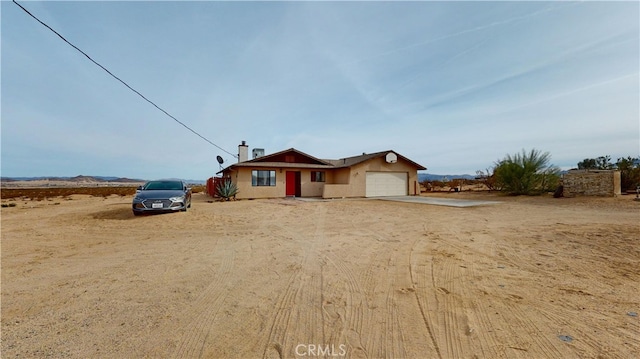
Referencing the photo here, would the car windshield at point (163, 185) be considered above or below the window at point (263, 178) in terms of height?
below

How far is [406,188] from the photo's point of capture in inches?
894

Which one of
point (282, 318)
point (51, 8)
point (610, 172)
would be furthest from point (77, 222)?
point (610, 172)

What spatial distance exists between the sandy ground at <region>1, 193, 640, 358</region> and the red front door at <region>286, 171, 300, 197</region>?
14.5 m

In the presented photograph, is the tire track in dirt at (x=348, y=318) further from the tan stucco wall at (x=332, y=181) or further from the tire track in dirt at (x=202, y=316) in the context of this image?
the tan stucco wall at (x=332, y=181)

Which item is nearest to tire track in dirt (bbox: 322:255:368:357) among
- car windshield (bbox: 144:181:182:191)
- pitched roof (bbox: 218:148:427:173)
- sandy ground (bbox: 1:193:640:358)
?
sandy ground (bbox: 1:193:640:358)

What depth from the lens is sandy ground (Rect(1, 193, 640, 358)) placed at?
7.57ft

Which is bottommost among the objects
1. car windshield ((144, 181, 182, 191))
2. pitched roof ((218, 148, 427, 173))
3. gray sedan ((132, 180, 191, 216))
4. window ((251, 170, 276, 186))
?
gray sedan ((132, 180, 191, 216))

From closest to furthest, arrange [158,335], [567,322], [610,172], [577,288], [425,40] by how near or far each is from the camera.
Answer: [158,335] < [567,322] < [577,288] < [425,40] < [610,172]

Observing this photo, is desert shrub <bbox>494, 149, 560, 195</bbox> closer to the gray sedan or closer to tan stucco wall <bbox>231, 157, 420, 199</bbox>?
tan stucco wall <bbox>231, 157, 420, 199</bbox>

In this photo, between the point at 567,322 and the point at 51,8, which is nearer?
the point at 567,322

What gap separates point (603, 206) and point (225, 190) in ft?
66.6

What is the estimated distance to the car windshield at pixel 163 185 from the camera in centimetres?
1152

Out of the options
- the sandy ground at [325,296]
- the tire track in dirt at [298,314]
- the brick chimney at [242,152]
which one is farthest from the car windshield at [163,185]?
the brick chimney at [242,152]

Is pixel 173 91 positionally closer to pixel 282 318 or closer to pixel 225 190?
pixel 225 190
